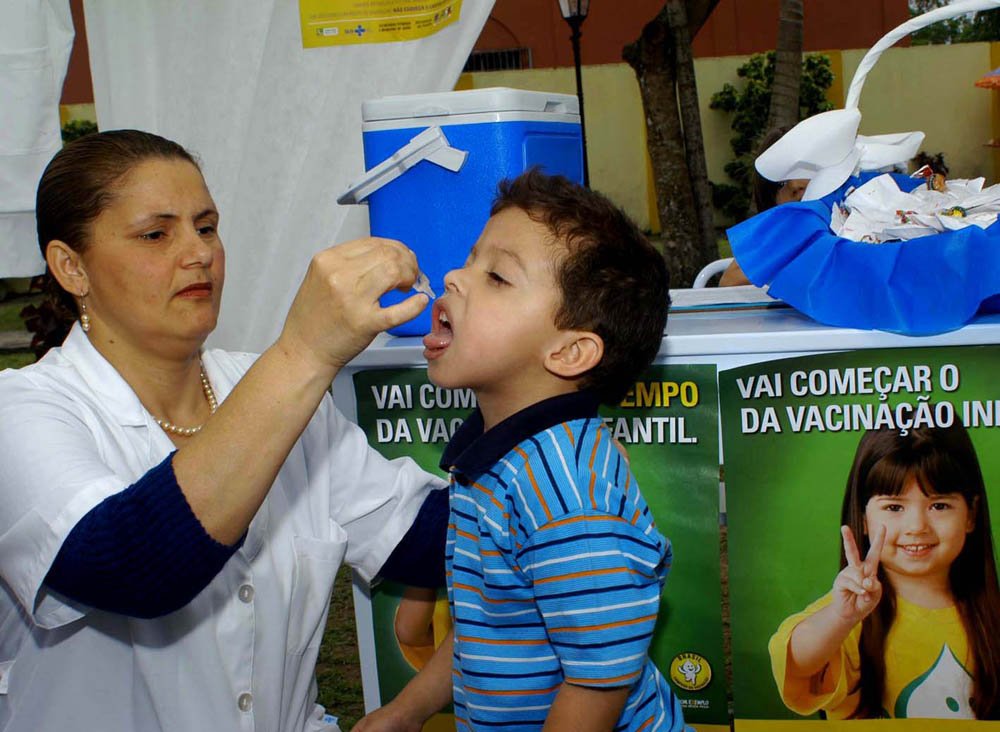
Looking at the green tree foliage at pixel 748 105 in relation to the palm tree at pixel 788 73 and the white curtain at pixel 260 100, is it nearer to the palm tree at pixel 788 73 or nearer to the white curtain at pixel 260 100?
the palm tree at pixel 788 73

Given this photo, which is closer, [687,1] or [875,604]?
[875,604]

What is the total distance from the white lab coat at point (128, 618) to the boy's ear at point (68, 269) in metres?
0.07

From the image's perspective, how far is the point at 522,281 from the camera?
4.69ft

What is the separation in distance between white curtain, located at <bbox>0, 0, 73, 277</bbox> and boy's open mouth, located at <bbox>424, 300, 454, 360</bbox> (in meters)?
1.55

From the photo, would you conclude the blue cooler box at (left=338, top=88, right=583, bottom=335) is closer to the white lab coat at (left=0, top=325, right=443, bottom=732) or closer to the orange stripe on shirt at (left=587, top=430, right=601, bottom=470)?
the white lab coat at (left=0, top=325, right=443, bottom=732)

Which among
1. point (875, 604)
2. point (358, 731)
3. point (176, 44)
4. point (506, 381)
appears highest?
point (176, 44)

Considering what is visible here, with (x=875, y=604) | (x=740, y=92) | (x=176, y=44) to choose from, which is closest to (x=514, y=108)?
(x=875, y=604)

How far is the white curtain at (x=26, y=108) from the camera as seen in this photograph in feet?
8.58

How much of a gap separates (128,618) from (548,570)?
0.68m

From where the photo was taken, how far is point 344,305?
124 centimetres

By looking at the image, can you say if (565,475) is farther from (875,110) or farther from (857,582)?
(875,110)

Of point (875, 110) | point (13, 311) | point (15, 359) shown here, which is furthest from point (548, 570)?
point (875, 110)

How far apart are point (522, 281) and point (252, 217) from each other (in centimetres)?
174

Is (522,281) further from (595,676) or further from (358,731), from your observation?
(358,731)
